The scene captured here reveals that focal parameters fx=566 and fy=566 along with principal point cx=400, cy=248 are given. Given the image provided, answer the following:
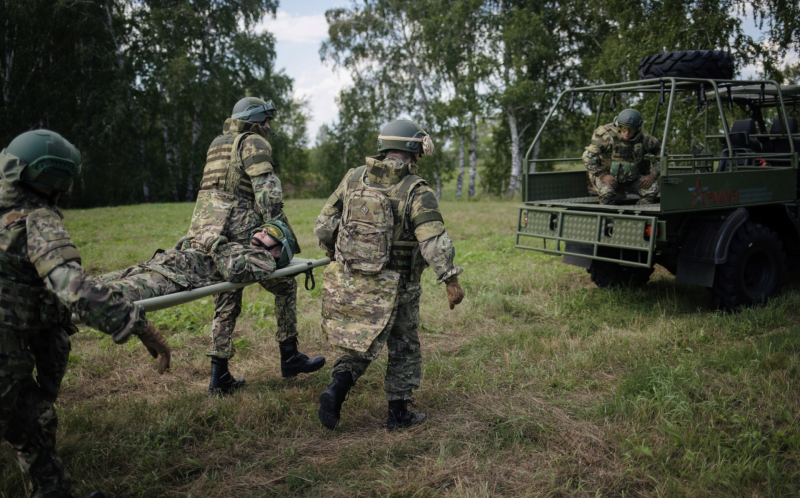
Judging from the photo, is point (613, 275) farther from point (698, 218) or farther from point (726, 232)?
point (726, 232)

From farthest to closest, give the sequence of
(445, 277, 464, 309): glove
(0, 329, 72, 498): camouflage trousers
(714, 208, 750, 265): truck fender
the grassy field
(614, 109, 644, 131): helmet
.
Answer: (614, 109, 644, 131): helmet, (714, 208, 750, 265): truck fender, (445, 277, 464, 309): glove, the grassy field, (0, 329, 72, 498): camouflage trousers

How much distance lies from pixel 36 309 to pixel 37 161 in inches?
25.8

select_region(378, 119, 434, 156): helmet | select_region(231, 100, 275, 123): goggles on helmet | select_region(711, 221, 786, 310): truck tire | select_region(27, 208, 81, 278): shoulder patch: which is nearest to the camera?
select_region(27, 208, 81, 278): shoulder patch

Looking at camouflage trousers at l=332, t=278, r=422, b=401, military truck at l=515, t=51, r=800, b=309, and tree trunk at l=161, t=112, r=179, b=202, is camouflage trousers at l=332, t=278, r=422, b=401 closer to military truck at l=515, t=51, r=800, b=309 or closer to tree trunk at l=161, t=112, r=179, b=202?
military truck at l=515, t=51, r=800, b=309

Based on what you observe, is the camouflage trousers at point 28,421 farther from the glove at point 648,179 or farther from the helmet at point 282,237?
the glove at point 648,179

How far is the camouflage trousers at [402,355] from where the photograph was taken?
11.4 ft

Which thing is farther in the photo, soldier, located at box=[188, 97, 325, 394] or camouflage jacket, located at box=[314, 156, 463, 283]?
soldier, located at box=[188, 97, 325, 394]

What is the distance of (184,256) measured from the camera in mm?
3543

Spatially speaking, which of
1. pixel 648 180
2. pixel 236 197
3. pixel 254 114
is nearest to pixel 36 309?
pixel 236 197

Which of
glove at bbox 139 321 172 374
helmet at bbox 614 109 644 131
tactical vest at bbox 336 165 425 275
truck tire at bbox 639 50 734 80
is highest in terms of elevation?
truck tire at bbox 639 50 734 80

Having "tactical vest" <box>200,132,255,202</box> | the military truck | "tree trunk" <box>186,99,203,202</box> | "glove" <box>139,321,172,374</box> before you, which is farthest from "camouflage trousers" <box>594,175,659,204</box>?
"tree trunk" <box>186,99,203,202</box>

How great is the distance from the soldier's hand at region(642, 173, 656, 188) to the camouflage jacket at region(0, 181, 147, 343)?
5623mm

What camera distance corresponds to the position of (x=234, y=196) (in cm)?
395

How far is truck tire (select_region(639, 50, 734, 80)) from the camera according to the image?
5738 millimetres
